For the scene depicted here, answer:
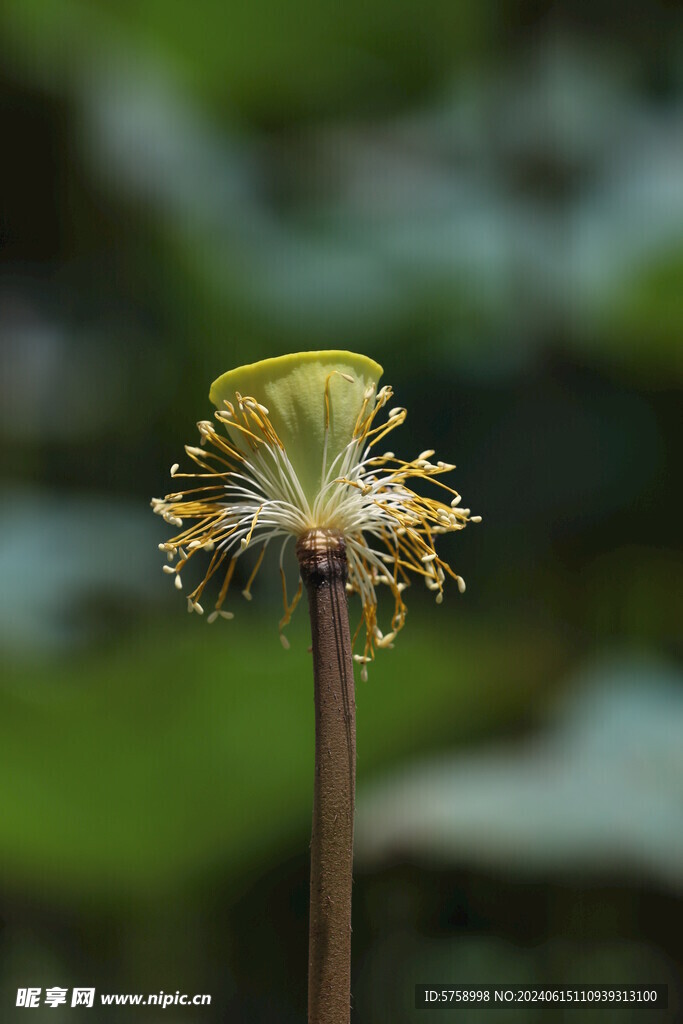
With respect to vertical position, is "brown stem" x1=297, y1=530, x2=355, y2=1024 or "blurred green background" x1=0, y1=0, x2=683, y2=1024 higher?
"blurred green background" x1=0, y1=0, x2=683, y2=1024

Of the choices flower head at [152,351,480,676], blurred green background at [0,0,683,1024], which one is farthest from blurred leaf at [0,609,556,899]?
flower head at [152,351,480,676]

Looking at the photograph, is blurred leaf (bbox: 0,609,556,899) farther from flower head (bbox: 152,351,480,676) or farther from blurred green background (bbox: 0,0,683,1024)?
flower head (bbox: 152,351,480,676)

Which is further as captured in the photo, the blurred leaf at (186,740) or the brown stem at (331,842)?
the blurred leaf at (186,740)

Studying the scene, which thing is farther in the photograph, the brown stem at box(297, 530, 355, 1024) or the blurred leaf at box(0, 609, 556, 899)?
the blurred leaf at box(0, 609, 556, 899)

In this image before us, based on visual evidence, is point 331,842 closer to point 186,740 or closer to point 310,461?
point 310,461

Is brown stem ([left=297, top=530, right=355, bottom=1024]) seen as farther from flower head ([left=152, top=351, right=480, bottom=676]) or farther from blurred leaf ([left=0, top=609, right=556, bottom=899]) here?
blurred leaf ([left=0, top=609, right=556, bottom=899])

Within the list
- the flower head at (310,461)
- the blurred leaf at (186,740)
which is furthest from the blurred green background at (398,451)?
the flower head at (310,461)

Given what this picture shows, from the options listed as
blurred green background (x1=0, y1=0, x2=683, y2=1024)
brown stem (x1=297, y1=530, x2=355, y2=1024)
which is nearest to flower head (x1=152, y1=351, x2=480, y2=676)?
brown stem (x1=297, y1=530, x2=355, y2=1024)

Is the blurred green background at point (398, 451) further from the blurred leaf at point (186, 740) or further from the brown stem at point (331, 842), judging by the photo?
the brown stem at point (331, 842)

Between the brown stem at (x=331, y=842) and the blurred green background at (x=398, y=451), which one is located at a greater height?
the blurred green background at (x=398, y=451)
